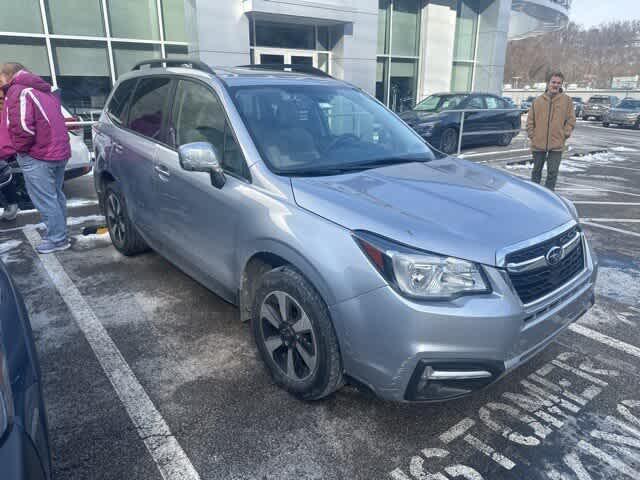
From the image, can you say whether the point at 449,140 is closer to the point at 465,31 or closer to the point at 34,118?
the point at 465,31

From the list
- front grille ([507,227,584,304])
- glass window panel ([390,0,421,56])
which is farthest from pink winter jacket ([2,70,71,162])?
glass window panel ([390,0,421,56])

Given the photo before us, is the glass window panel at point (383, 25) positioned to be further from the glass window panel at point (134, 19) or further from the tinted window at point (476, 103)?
the glass window panel at point (134, 19)

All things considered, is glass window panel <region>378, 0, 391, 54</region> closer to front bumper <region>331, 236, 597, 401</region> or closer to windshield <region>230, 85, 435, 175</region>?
windshield <region>230, 85, 435, 175</region>

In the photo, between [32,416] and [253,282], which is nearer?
[32,416]

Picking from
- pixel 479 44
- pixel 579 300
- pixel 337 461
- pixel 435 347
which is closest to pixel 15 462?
pixel 337 461

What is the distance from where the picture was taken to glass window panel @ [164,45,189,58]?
12453 mm

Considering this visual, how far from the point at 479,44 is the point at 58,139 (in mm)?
18729

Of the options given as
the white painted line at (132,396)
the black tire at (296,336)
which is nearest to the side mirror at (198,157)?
the black tire at (296,336)

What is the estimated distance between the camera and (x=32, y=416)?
1513 millimetres

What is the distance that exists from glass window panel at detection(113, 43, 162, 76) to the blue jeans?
7.91m

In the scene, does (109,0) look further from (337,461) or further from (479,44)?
(479,44)

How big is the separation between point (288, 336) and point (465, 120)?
11810mm

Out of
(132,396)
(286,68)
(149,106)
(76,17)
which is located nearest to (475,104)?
(76,17)

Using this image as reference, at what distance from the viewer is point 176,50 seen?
41.3ft
